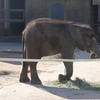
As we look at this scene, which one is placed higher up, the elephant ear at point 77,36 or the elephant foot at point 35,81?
the elephant ear at point 77,36

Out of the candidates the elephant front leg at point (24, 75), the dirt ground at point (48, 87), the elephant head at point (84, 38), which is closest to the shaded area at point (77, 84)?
the dirt ground at point (48, 87)

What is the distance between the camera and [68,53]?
10008mm

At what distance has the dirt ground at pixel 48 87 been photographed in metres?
8.82

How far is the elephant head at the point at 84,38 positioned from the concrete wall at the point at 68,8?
40.7 feet

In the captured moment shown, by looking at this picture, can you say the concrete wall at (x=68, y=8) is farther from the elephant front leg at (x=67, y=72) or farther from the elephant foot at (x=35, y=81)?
the elephant foot at (x=35, y=81)

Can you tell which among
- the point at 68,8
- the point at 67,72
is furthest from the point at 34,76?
the point at 68,8

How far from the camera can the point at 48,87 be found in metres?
9.70

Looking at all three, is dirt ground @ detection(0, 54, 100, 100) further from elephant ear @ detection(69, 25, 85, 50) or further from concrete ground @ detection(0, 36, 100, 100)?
elephant ear @ detection(69, 25, 85, 50)

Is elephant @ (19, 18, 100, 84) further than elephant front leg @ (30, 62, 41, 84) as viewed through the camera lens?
No

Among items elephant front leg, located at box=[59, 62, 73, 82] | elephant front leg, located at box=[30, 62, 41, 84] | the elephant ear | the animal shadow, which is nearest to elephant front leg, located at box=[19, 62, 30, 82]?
elephant front leg, located at box=[30, 62, 41, 84]

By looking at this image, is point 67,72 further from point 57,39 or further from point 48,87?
point 57,39

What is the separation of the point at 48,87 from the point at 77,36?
4.56 feet

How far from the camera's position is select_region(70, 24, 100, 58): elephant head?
9891mm

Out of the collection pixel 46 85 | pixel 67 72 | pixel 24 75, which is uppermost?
pixel 67 72
